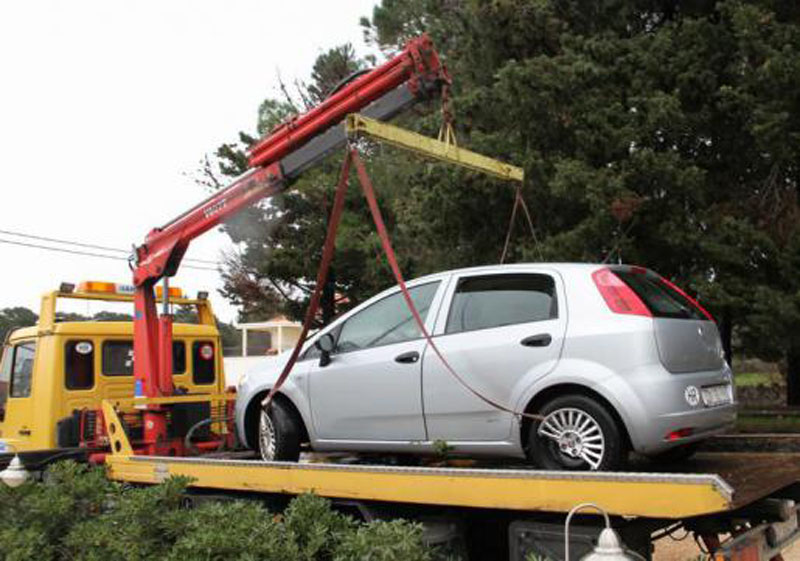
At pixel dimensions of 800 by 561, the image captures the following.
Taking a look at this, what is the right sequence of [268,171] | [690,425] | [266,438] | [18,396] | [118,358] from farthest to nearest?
[118,358]
[18,396]
[268,171]
[266,438]
[690,425]

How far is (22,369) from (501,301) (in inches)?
223

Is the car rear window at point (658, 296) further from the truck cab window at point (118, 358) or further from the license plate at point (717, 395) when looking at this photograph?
the truck cab window at point (118, 358)

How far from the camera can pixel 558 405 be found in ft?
14.9

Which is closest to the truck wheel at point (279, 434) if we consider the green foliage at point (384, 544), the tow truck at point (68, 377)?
the green foliage at point (384, 544)

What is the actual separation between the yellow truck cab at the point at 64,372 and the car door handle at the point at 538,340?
4343 mm

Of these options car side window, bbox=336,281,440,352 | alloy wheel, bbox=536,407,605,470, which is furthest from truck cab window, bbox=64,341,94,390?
alloy wheel, bbox=536,407,605,470

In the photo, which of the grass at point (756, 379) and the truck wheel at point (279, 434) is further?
the grass at point (756, 379)

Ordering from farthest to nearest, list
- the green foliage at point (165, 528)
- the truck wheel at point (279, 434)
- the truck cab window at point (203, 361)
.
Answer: the truck cab window at point (203, 361), the truck wheel at point (279, 434), the green foliage at point (165, 528)

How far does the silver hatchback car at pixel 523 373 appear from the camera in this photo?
438 centimetres

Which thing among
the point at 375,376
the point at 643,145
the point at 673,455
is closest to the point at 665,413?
the point at 673,455

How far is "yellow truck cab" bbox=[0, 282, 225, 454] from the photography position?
7840 mm

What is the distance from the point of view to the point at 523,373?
470cm

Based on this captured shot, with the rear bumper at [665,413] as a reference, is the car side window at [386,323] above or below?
above

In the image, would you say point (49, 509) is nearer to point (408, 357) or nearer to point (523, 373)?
point (408, 357)
